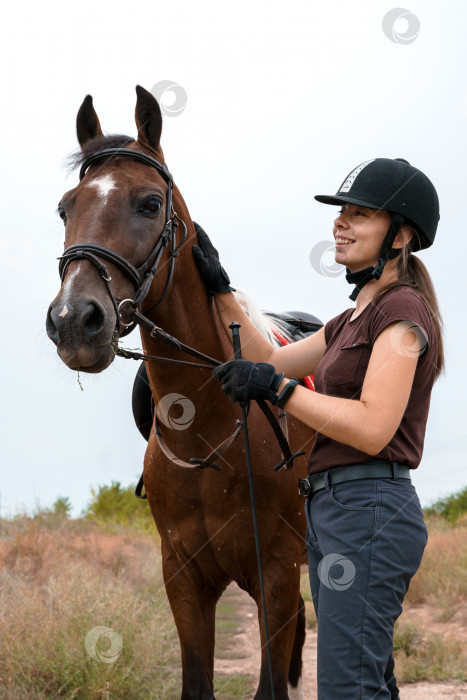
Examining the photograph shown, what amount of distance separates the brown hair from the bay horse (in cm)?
106

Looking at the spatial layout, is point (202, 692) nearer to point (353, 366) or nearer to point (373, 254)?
point (353, 366)

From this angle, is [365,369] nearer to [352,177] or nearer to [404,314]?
[404,314]

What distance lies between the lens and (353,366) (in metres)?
2.38

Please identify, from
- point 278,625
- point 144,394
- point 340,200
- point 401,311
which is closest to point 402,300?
point 401,311

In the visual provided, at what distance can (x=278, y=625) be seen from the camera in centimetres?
335

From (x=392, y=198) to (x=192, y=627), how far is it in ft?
7.59

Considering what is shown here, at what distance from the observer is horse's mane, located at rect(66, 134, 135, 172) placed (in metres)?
3.25

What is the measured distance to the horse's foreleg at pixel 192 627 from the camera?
3.53 m

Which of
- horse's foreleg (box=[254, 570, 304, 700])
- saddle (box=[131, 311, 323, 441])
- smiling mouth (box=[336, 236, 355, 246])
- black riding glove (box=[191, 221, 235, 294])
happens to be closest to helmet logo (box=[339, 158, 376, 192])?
smiling mouth (box=[336, 236, 355, 246])

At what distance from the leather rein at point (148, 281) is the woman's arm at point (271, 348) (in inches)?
9.5

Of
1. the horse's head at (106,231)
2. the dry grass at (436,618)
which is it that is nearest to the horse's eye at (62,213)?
the horse's head at (106,231)

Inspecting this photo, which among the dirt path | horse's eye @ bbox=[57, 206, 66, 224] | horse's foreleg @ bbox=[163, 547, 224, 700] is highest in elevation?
horse's eye @ bbox=[57, 206, 66, 224]

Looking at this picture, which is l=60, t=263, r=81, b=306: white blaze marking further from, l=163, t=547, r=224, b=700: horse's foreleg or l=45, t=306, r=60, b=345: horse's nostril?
l=163, t=547, r=224, b=700: horse's foreleg

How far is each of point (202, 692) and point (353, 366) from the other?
2067 millimetres
